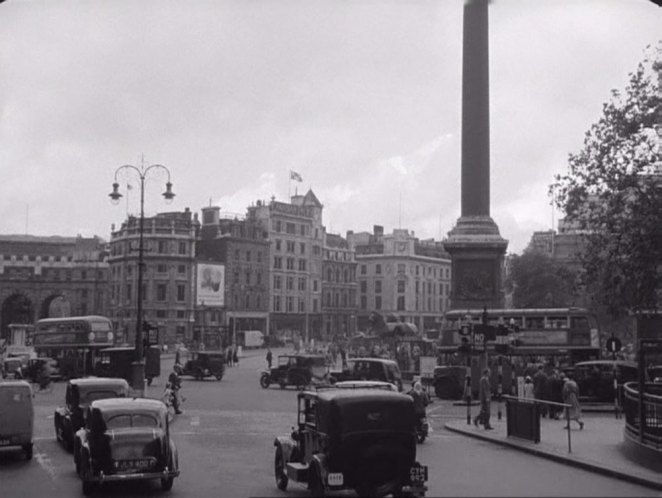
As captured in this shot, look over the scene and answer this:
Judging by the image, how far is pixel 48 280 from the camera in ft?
364

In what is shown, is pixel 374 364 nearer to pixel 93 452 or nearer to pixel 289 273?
pixel 93 452

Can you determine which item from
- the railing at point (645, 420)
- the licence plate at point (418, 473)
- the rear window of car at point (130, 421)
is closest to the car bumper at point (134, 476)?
the rear window of car at point (130, 421)

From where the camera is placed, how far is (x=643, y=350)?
58.7 feet

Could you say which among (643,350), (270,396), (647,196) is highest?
(647,196)

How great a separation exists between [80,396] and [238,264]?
8532cm

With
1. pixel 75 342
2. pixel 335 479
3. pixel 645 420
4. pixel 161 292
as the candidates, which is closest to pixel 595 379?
pixel 645 420

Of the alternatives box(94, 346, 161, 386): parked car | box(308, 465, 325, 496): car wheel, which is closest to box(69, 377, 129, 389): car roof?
box(308, 465, 325, 496): car wheel

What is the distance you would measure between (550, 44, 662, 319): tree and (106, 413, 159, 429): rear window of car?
15198 millimetres

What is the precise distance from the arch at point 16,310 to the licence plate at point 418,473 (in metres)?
105

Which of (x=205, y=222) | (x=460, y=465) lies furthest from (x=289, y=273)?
(x=460, y=465)

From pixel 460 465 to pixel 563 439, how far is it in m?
15.5

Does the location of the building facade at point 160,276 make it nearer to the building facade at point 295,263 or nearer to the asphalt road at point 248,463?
the building facade at point 295,263

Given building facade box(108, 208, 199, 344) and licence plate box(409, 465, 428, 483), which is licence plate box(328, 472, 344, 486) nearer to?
licence plate box(409, 465, 428, 483)

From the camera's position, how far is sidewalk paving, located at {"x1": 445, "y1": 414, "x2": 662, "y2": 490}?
15281 mm
